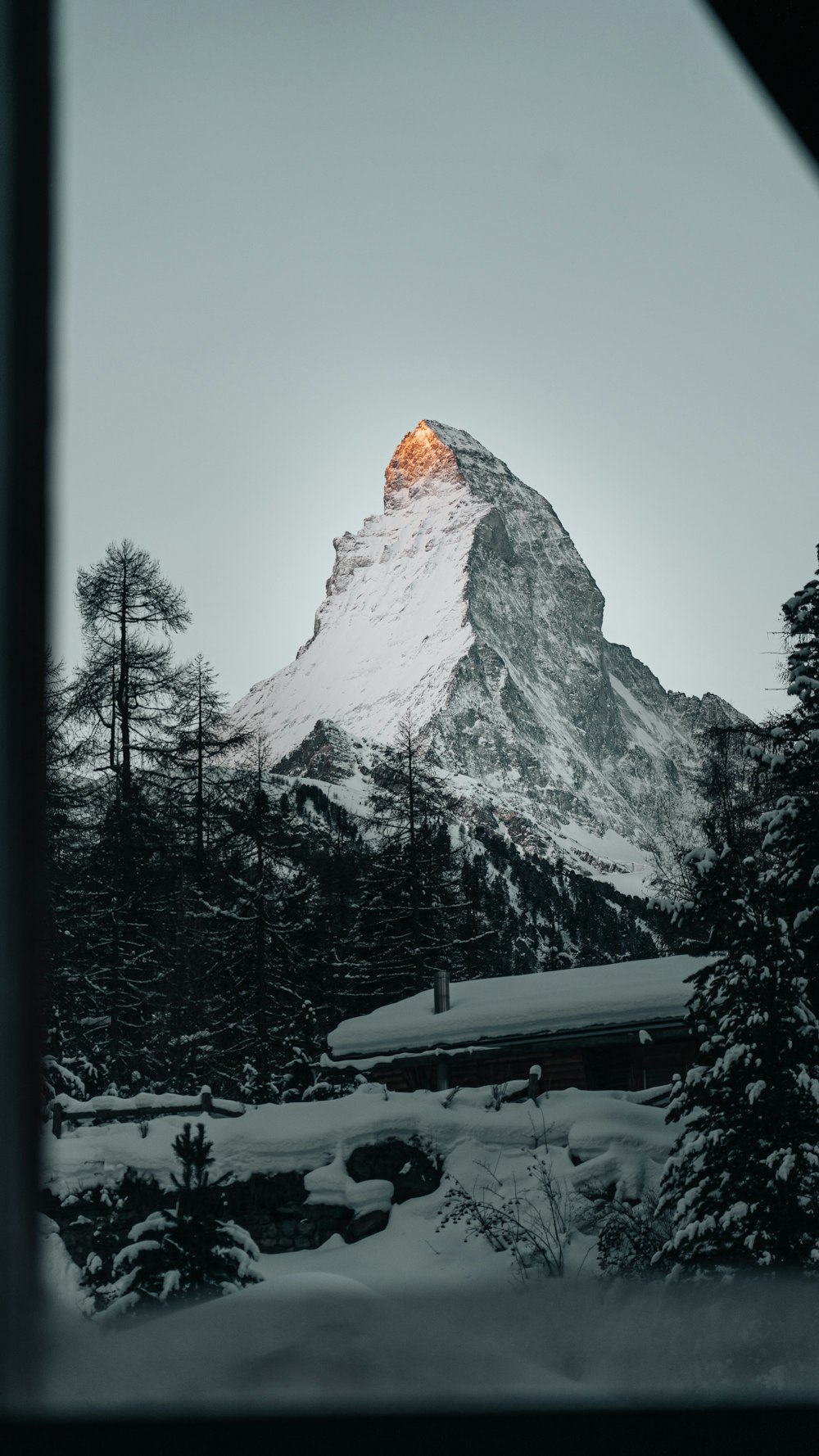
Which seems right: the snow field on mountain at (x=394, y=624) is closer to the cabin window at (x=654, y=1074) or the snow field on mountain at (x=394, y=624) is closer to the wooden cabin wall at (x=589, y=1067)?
the wooden cabin wall at (x=589, y=1067)

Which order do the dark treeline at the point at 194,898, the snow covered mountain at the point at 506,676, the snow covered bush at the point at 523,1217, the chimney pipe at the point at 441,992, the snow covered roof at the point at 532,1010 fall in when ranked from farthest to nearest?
the snow covered mountain at the point at 506,676 < the dark treeline at the point at 194,898 < the chimney pipe at the point at 441,992 < the snow covered roof at the point at 532,1010 < the snow covered bush at the point at 523,1217

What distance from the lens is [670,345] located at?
441cm

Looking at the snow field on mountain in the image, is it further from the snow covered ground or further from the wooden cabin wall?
the snow covered ground

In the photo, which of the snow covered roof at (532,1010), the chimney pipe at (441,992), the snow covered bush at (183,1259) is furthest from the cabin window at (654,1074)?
the snow covered bush at (183,1259)

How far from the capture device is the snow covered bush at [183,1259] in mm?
4020

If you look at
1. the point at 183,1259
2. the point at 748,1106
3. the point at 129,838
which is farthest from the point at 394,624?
the point at 183,1259

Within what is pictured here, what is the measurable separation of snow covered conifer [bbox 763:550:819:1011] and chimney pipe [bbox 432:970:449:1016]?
508cm

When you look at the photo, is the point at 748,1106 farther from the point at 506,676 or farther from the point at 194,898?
the point at 506,676

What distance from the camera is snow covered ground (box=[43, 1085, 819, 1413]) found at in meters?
0.68

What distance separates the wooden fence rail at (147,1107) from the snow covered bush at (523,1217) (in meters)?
3.11

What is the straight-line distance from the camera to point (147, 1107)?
949 centimetres

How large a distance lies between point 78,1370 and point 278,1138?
7.91m

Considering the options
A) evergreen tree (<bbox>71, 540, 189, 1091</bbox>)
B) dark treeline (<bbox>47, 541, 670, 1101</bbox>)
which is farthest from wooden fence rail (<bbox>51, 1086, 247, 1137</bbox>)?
evergreen tree (<bbox>71, 540, 189, 1091</bbox>)

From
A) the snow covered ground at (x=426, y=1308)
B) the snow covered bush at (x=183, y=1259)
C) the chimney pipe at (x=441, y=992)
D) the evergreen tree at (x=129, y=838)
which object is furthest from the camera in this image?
the evergreen tree at (x=129, y=838)
